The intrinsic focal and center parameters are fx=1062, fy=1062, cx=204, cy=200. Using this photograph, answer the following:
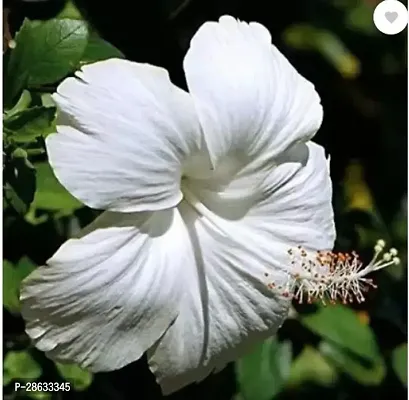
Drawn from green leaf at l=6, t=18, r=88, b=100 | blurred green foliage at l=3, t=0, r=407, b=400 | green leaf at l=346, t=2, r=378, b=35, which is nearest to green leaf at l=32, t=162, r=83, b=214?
blurred green foliage at l=3, t=0, r=407, b=400

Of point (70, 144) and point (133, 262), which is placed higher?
point (70, 144)

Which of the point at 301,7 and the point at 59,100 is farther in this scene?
the point at 301,7

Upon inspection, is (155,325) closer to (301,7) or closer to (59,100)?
(59,100)

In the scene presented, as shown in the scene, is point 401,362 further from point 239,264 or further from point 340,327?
point 239,264

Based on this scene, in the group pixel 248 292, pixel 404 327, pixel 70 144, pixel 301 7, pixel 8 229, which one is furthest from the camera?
pixel 301 7

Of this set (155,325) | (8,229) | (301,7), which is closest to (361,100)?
(301,7)

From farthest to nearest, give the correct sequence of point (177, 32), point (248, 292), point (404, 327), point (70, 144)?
point (404, 327), point (177, 32), point (248, 292), point (70, 144)

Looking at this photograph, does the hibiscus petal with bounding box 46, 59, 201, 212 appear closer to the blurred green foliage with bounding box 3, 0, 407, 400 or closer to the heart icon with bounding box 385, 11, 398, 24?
the blurred green foliage with bounding box 3, 0, 407, 400

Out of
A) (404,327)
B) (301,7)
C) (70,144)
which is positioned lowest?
(404,327)
